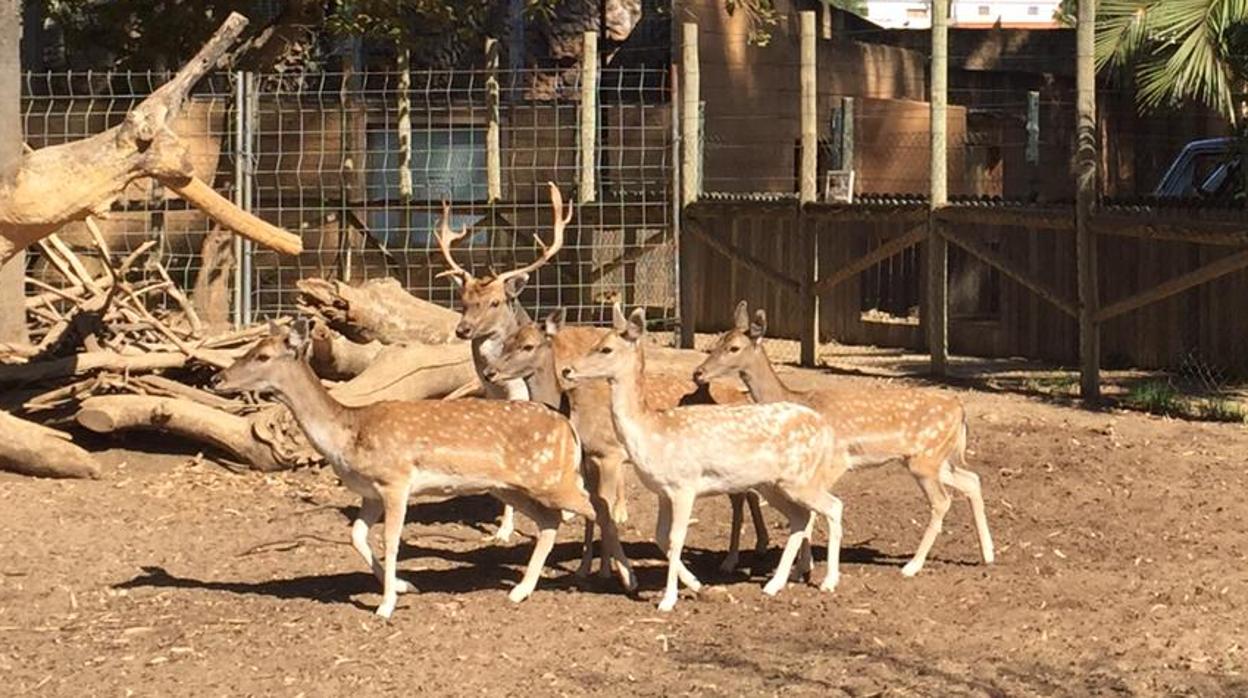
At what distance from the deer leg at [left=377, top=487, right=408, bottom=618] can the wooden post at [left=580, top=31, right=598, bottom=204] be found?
8.98 meters

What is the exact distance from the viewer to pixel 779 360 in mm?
16641

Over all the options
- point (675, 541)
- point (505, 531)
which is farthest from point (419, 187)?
point (675, 541)

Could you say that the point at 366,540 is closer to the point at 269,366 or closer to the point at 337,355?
the point at 269,366

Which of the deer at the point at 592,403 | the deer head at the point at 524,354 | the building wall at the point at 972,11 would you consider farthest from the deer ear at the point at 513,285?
the building wall at the point at 972,11

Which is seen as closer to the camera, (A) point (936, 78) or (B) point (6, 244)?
(B) point (6, 244)

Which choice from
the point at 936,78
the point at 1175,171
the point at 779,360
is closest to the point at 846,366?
the point at 779,360

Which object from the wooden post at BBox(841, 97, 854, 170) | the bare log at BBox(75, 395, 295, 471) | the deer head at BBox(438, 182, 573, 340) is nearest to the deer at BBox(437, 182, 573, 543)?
the deer head at BBox(438, 182, 573, 340)

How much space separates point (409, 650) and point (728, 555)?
225 centimetres

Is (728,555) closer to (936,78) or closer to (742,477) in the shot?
(742,477)

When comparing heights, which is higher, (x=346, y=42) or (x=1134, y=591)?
(x=346, y=42)

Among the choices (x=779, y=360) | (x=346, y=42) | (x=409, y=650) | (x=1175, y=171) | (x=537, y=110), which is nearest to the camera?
(x=409, y=650)

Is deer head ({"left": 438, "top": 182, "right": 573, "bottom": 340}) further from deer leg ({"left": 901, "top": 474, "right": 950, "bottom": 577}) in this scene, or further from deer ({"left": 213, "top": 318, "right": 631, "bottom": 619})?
deer leg ({"left": 901, "top": 474, "right": 950, "bottom": 577})

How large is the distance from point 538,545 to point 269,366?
56.6 inches

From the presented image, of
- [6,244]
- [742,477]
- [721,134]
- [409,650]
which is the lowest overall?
[409,650]
